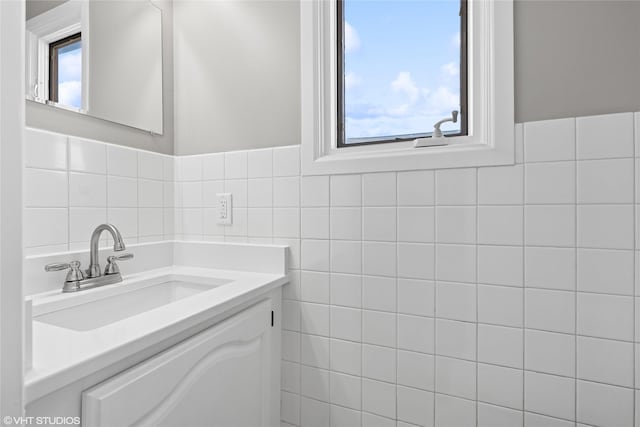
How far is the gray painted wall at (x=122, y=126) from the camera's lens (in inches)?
41.6

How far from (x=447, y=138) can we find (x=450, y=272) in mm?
474

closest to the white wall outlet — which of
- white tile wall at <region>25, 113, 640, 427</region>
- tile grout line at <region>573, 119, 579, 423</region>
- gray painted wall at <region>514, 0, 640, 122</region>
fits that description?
white tile wall at <region>25, 113, 640, 427</region>

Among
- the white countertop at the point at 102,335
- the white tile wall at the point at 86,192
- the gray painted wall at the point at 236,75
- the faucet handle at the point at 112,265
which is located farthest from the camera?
the gray painted wall at the point at 236,75

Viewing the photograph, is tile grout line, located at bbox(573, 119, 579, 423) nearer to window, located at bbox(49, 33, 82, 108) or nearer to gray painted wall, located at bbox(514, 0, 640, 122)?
gray painted wall, located at bbox(514, 0, 640, 122)

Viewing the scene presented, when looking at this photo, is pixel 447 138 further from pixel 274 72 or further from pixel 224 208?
pixel 224 208

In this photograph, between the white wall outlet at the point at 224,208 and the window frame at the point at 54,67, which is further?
the white wall outlet at the point at 224,208

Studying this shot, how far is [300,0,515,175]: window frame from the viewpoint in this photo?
1.03 metres

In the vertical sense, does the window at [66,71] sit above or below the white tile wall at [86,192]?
above

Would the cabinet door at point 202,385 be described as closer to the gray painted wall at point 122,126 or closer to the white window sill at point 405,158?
the white window sill at point 405,158

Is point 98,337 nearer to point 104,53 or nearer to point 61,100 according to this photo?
point 61,100

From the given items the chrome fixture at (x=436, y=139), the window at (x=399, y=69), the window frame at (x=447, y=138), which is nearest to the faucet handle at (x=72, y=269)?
the window frame at (x=447, y=138)

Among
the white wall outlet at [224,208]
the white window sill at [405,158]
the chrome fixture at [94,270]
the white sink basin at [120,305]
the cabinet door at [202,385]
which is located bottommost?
the cabinet door at [202,385]

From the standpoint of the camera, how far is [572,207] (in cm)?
96

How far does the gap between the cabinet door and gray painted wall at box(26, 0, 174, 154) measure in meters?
0.88
